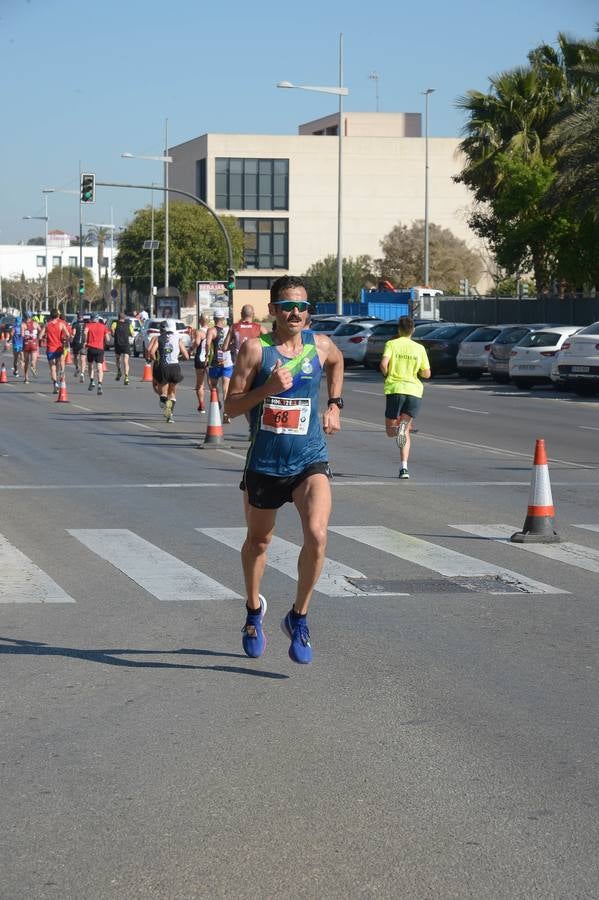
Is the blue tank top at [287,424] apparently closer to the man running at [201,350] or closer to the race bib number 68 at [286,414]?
the race bib number 68 at [286,414]

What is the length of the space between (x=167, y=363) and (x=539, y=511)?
12804 mm

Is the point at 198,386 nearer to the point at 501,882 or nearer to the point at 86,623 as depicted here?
the point at 86,623

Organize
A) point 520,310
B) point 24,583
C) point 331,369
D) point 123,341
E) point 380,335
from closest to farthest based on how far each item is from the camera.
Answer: point 331,369 → point 24,583 → point 123,341 → point 380,335 → point 520,310

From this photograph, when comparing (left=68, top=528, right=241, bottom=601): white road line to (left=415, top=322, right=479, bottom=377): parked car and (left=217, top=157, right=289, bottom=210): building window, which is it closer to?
(left=415, top=322, right=479, bottom=377): parked car

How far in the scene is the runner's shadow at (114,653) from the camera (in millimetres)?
7094

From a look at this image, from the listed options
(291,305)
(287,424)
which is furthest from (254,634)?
(291,305)

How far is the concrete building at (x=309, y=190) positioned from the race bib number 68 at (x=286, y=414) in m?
92.3

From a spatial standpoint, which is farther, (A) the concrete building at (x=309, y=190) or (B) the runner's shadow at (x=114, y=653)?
(A) the concrete building at (x=309, y=190)

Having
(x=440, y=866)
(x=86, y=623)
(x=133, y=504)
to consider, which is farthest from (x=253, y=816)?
(x=133, y=504)

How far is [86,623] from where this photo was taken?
8.19 meters

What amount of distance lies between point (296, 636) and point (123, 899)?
2940 mm

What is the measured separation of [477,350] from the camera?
39.8 meters

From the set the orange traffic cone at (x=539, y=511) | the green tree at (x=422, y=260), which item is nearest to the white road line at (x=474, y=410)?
the orange traffic cone at (x=539, y=511)

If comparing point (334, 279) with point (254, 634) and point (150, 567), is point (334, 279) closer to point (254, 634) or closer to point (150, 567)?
point (150, 567)
